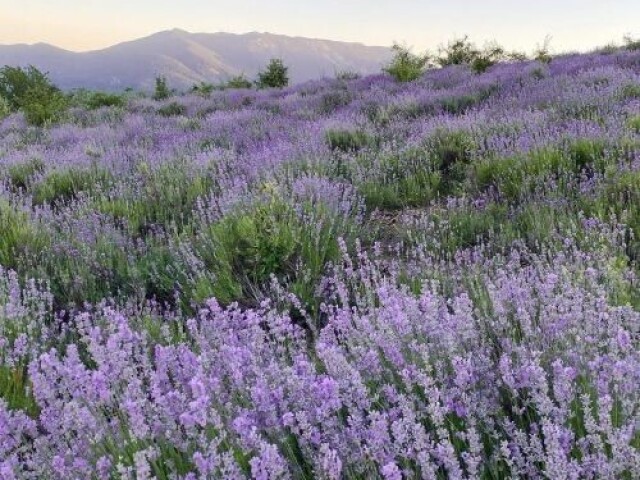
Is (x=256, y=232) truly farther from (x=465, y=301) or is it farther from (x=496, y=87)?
(x=496, y=87)

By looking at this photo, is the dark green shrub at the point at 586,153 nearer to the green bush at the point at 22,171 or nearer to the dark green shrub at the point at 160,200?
the dark green shrub at the point at 160,200

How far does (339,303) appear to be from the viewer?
11.2 feet

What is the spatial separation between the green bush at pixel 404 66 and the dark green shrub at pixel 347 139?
771 cm

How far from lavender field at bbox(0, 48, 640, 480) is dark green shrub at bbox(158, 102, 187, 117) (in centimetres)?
488

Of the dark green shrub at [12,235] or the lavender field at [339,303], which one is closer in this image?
the lavender field at [339,303]

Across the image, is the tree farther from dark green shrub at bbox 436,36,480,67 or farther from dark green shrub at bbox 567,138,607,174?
dark green shrub at bbox 567,138,607,174

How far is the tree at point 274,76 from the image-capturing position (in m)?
20.7

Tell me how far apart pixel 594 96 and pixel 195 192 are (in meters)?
5.30

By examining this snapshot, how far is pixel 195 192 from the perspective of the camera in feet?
19.2

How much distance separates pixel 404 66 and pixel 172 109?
5995 millimetres

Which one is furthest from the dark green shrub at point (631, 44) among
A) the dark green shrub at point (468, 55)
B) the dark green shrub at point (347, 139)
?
the dark green shrub at point (347, 139)

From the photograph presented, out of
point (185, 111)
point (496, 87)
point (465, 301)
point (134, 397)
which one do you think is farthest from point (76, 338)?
point (185, 111)

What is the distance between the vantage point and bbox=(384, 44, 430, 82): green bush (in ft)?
49.4

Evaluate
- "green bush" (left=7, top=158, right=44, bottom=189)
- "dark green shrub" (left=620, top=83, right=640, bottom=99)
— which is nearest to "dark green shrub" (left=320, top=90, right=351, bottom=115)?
"dark green shrub" (left=620, top=83, right=640, bottom=99)
